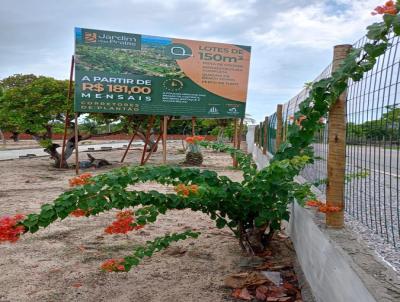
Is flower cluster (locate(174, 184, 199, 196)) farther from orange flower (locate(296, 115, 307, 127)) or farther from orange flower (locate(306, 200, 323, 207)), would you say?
orange flower (locate(296, 115, 307, 127))

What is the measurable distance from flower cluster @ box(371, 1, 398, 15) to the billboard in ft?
29.9

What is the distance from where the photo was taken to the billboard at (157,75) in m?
10.3

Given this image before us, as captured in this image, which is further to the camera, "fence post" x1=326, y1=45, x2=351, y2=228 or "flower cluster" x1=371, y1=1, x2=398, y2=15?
"fence post" x1=326, y1=45, x2=351, y2=228

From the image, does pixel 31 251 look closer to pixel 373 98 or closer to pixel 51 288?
pixel 51 288

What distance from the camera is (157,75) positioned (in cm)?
1105

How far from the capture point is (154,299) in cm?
290

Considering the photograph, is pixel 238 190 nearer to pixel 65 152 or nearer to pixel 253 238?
pixel 253 238

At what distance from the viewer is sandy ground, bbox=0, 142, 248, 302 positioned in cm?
298

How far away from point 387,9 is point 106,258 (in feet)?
9.85

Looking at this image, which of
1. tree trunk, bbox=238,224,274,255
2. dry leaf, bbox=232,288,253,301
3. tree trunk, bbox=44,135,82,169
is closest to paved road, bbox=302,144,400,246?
tree trunk, bbox=238,224,274,255

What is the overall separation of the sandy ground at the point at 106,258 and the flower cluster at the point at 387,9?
2.10 m

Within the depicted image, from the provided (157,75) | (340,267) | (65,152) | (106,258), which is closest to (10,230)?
(106,258)

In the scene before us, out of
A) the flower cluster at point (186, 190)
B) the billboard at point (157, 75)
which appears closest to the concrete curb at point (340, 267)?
the flower cluster at point (186, 190)

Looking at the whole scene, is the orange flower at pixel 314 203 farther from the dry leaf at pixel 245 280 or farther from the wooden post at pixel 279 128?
the wooden post at pixel 279 128
